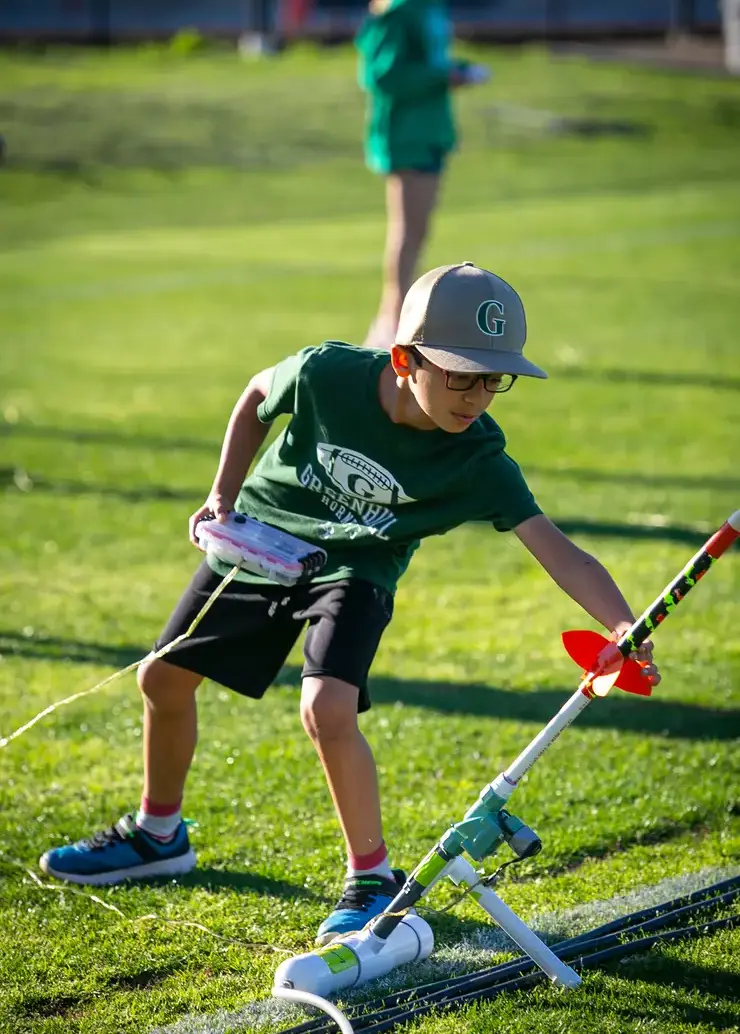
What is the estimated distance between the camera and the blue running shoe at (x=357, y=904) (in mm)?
3189

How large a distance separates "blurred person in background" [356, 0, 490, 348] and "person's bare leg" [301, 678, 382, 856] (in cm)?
585

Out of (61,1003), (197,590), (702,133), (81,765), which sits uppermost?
(197,590)

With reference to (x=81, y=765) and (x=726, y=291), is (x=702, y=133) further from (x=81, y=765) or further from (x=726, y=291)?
(x=81, y=765)

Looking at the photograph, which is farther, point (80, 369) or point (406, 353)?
point (80, 369)

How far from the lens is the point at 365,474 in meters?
3.29

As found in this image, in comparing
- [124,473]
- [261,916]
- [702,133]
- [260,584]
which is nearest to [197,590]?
[260,584]

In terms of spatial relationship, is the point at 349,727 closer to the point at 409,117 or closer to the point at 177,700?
the point at 177,700

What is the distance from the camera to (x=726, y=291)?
43.1 feet

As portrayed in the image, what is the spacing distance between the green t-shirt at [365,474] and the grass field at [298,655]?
828 mm

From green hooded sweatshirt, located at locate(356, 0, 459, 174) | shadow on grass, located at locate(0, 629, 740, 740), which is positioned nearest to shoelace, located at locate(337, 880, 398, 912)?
shadow on grass, located at locate(0, 629, 740, 740)

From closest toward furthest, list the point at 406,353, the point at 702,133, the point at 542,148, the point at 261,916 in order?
the point at 406,353 → the point at 261,916 → the point at 542,148 → the point at 702,133

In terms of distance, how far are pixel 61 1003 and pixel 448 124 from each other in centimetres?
694

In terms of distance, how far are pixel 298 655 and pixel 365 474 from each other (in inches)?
74.9

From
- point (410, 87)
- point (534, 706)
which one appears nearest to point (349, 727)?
point (534, 706)
